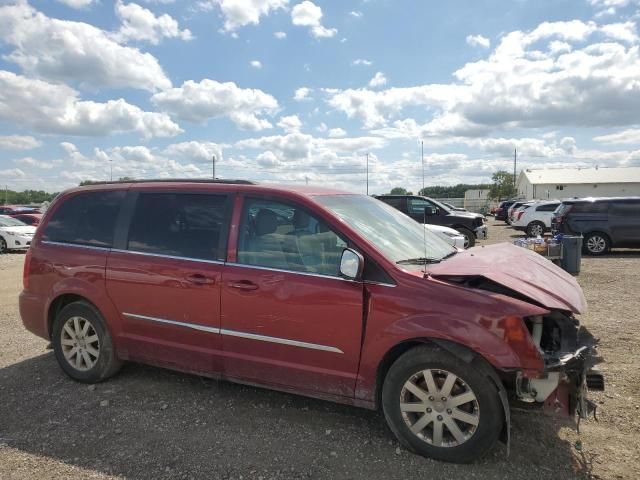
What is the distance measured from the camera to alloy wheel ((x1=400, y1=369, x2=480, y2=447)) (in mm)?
3127

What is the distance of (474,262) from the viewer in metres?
3.65

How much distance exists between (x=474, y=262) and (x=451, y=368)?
89cm

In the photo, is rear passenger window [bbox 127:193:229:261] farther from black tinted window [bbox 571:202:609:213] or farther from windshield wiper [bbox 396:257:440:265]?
black tinted window [bbox 571:202:609:213]

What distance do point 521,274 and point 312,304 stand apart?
148 centimetres

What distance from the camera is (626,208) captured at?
13.8m

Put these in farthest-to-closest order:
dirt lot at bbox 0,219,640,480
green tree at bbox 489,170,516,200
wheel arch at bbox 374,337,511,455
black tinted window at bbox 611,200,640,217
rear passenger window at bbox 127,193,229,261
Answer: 1. green tree at bbox 489,170,516,200
2. black tinted window at bbox 611,200,640,217
3. rear passenger window at bbox 127,193,229,261
4. dirt lot at bbox 0,219,640,480
5. wheel arch at bbox 374,337,511,455

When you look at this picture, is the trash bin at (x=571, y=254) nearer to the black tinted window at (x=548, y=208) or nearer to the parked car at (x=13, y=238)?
the black tinted window at (x=548, y=208)

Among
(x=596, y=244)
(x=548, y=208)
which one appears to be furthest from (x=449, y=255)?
(x=548, y=208)

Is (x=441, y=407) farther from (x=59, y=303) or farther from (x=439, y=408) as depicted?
(x=59, y=303)

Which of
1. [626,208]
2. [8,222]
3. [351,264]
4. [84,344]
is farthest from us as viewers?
[8,222]

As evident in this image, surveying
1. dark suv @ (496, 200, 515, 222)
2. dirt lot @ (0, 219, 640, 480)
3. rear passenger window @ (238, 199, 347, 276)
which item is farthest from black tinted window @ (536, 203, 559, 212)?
rear passenger window @ (238, 199, 347, 276)

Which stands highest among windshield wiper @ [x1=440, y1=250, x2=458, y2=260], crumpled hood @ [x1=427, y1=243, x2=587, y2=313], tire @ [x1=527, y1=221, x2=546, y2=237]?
windshield wiper @ [x1=440, y1=250, x2=458, y2=260]

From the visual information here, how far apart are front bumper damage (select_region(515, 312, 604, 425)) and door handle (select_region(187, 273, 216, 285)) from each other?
89.7 inches

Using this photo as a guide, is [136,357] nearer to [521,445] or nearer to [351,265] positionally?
[351,265]
